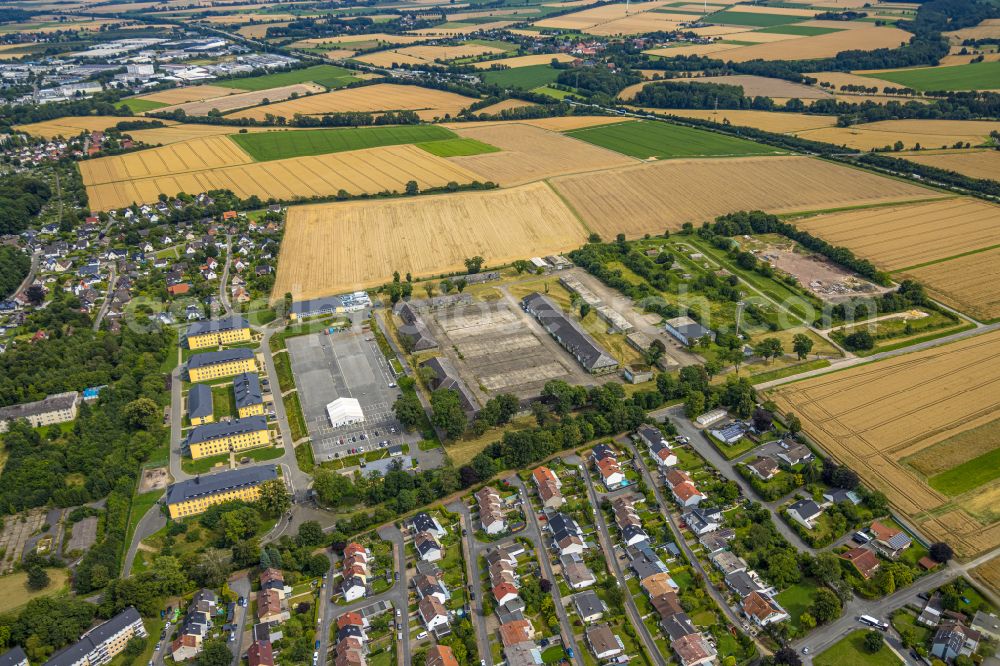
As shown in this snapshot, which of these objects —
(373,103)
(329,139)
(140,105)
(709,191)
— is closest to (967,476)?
(709,191)

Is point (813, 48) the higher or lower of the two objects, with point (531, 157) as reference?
higher

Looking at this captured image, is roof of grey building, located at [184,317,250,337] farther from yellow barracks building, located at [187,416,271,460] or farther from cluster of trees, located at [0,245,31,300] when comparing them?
cluster of trees, located at [0,245,31,300]

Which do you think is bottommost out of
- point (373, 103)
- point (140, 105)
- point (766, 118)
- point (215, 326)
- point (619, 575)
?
point (619, 575)

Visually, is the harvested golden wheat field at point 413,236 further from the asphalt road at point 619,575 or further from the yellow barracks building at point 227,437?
the asphalt road at point 619,575

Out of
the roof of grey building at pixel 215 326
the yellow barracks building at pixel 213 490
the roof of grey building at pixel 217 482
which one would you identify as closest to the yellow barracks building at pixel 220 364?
the roof of grey building at pixel 215 326

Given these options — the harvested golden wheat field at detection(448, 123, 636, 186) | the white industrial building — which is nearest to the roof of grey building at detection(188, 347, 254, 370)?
the white industrial building

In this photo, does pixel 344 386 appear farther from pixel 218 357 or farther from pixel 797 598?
pixel 797 598
